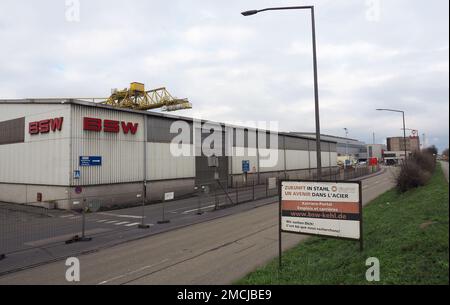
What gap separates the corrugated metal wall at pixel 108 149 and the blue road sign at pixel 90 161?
0.72ft

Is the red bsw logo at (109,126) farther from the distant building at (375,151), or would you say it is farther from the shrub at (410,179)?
the distant building at (375,151)

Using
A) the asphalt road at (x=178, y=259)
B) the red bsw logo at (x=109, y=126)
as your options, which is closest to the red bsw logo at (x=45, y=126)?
the red bsw logo at (x=109, y=126)

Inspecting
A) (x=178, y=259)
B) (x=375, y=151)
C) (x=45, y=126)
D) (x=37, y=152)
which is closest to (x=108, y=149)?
(x=45, y=126)

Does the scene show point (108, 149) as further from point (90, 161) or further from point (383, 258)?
Result: point (383, 258)

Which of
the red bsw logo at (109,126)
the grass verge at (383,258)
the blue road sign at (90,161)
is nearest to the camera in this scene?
the grass verge at (383,258)

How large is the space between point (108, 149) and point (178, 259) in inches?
644

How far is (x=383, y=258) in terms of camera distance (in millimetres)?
6309

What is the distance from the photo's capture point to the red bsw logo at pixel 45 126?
22.1m

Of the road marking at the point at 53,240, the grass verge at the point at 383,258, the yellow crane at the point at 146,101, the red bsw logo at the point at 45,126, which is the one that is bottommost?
the road marking at the point at 53,240

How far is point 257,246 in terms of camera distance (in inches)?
424
